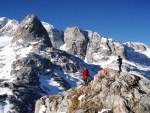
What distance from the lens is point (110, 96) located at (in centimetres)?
6012

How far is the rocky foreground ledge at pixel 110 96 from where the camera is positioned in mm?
57250

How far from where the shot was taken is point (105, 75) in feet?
216

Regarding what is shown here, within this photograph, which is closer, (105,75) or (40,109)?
(105,75)

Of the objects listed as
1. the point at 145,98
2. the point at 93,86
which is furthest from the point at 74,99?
the point at 145,98

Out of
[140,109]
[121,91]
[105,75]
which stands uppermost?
[105,75]

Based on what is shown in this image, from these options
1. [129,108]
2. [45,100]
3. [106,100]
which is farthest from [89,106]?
[45,100]

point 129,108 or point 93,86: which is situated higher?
point 93,86

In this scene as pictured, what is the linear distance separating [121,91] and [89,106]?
5.75 meters

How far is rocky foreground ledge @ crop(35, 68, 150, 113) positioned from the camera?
Result: 188ft

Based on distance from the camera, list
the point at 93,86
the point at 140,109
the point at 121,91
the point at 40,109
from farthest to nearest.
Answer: the point at 40,109
the point at 93,86
the point at 121,91
the point at 140,109

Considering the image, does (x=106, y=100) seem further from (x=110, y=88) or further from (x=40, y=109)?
(x=40, y=109)

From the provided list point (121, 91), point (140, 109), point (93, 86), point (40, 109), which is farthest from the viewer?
→ point (40, 109)

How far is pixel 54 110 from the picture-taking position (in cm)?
6869

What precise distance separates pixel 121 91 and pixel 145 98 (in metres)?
4.20
